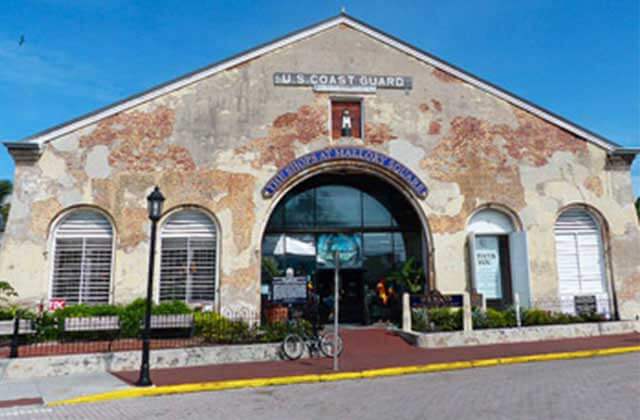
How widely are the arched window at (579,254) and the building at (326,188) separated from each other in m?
0.05

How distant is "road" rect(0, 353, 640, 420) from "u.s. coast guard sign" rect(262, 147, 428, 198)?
849cm

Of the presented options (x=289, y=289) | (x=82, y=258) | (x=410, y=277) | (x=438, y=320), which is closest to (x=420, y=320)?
(x=438, y=320)

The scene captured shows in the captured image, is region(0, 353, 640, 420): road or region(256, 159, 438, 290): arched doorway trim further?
region(256, 159, 438, 290): arched doorway trim

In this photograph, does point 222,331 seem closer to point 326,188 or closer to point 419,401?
point 419,401

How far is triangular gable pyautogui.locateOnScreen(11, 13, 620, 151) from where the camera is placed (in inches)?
648

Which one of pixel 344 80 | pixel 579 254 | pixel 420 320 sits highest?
pixel 344 80

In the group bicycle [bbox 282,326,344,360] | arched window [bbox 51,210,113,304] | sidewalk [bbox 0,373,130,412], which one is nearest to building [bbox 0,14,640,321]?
arched window [bbox 51,210,113,304]

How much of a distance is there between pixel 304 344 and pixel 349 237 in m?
7.26

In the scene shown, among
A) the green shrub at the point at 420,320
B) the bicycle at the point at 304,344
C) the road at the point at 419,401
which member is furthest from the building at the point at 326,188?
the road at the point at 419,401

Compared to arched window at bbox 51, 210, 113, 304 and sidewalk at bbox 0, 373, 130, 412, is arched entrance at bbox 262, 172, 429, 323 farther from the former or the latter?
sidewalk at bbox 0, 373, 130, 412

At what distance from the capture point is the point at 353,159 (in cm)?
1752

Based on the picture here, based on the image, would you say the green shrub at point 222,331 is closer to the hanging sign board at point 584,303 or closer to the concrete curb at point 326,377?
the concrete curb at point 326,377

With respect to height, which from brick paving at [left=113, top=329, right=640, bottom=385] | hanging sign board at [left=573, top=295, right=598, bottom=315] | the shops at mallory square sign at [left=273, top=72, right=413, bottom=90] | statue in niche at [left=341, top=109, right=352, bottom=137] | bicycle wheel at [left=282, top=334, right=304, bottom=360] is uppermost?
the shops at mallory square sign at [left=273, top=72, right=413, bottom=90]

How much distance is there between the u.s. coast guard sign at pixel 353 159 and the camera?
16.9 meters
